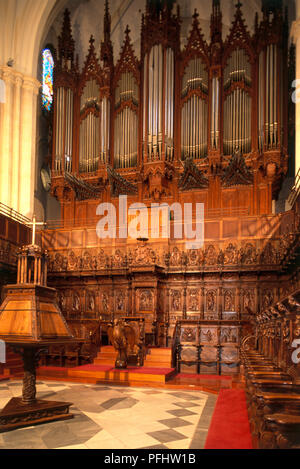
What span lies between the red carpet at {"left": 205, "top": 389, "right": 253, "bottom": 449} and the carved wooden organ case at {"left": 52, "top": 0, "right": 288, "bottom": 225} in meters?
8.68

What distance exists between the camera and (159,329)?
1237cm

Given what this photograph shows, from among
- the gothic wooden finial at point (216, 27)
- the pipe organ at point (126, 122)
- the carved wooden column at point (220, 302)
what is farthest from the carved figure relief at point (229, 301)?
the gothic wooden finial at point (216, 27)

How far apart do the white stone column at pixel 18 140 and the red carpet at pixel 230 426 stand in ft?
33.3

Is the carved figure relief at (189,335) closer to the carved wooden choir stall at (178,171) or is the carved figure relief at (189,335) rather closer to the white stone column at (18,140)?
the carved wooden choir stall at (178,171)

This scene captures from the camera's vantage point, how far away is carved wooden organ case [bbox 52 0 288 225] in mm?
14719

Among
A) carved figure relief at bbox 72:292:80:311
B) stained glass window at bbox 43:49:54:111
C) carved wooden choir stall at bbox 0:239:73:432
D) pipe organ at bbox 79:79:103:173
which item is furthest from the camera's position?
stained glass window at bbox 43:49:54:111

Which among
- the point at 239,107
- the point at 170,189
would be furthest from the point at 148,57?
the point at 170,189

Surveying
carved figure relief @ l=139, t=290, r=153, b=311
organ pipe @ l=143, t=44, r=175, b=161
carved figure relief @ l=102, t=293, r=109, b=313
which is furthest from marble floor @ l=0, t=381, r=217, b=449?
organ pipe @ l=143, t=44, r=175, b=161

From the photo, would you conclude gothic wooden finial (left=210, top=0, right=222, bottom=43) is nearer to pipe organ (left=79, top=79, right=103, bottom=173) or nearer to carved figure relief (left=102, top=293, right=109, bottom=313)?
pipe organ (left=79, top=79, right=103, bottom=173)

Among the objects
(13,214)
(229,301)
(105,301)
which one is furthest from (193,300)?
(13,214)

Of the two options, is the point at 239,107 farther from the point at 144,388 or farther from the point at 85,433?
the point at 85,433

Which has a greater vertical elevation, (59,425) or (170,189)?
(170,189)

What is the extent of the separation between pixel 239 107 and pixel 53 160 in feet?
21.7
